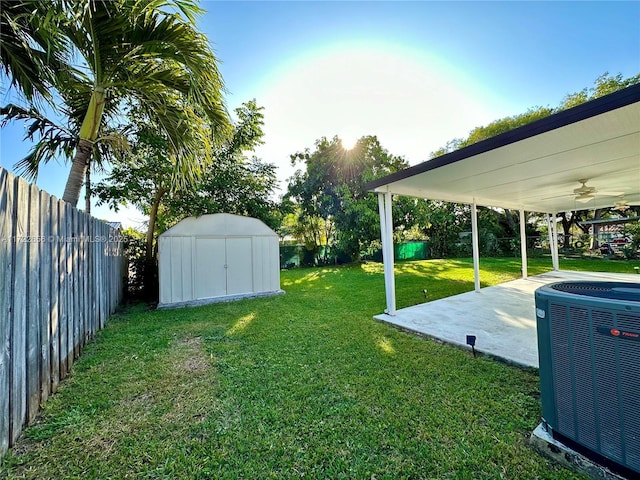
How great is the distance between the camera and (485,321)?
4172 millimetres

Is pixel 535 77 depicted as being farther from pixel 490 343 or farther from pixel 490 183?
pixel 490 343

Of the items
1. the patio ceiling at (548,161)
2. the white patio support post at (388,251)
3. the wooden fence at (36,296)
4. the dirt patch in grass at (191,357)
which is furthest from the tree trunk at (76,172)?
the white patio support post at (388,251)

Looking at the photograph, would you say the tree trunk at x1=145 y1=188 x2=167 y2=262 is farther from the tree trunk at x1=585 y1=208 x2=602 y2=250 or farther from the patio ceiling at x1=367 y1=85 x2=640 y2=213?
the tree trunk at x1=585 y1=208 x2=602 y2=250

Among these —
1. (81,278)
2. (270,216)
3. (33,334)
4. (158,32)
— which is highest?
(158,32)

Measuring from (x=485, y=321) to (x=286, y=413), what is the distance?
3.64m

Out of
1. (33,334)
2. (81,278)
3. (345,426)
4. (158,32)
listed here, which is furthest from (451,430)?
(158,32)

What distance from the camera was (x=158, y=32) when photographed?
3055 millimetres

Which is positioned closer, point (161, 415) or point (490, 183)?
point (161, 415)

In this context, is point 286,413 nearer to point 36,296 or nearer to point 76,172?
point 36,296

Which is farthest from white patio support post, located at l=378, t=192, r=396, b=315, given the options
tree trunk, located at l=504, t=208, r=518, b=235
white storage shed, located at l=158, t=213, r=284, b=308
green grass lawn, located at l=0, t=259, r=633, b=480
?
tree trunk, located at l=504, t=208, r=518, b=235

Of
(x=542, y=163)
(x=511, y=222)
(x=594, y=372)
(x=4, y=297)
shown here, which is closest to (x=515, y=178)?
(x=542, y=163)

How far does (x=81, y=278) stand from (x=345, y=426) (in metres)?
3.76

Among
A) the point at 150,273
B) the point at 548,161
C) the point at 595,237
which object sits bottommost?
the point at 150,273

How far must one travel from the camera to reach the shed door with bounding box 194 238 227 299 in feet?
20.1
